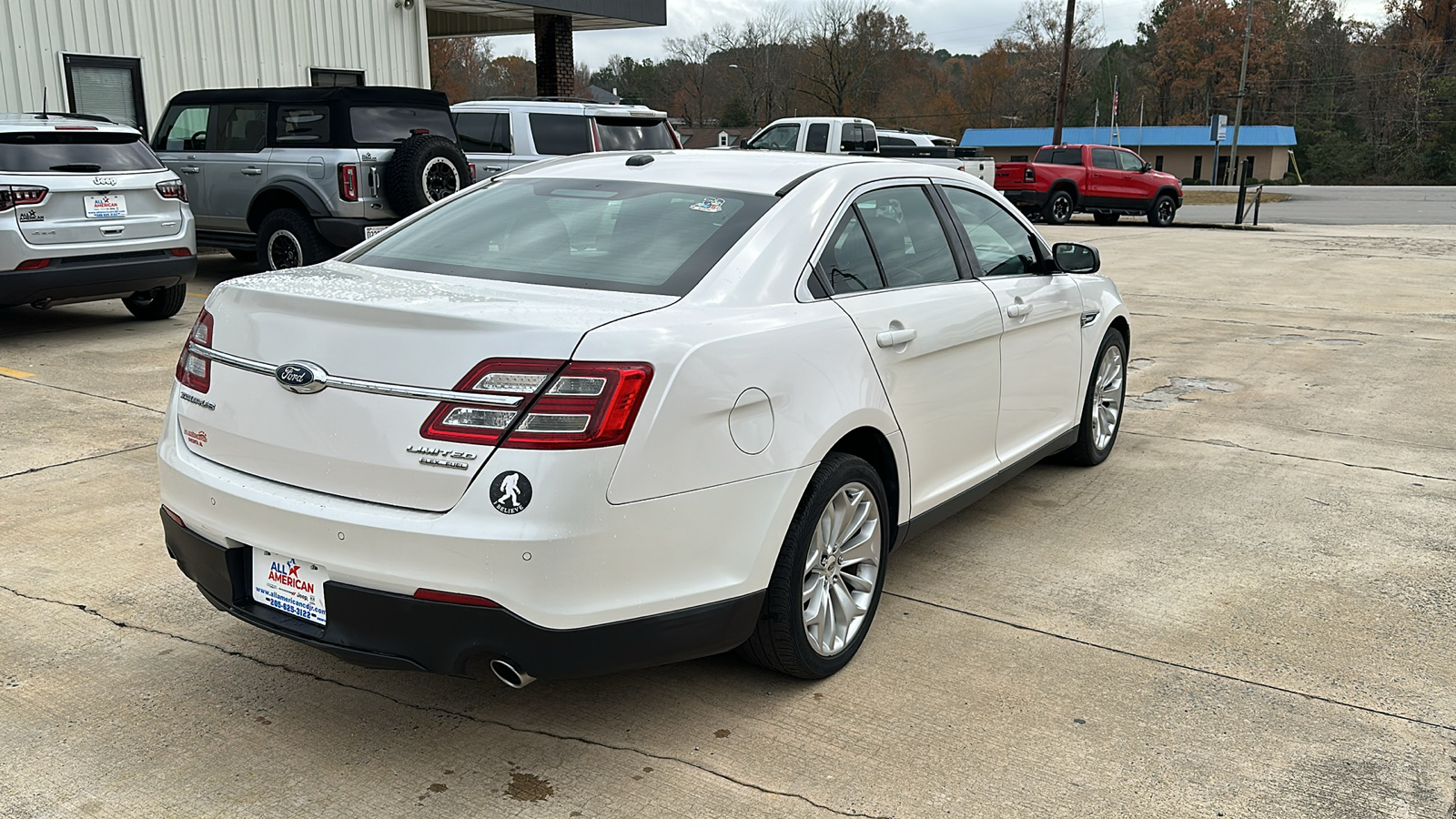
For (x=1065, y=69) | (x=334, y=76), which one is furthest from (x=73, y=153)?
(x=1065, y=69)

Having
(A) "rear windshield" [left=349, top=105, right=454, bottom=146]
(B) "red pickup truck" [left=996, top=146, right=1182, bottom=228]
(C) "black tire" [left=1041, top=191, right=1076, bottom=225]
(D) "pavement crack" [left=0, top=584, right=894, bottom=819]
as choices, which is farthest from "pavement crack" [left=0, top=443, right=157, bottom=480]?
(C) "black tire" [left=1041, top=191, right=1076, bottom=225]

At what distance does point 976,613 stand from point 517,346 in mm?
2118

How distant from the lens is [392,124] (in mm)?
10797

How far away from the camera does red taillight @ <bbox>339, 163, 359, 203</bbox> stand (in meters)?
10.3

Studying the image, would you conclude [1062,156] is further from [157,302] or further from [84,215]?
[84,215]

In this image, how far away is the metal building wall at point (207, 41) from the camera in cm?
1370

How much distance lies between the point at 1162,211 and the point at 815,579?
2479 centimetres

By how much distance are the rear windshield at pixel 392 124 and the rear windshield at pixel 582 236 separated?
23.4 feet

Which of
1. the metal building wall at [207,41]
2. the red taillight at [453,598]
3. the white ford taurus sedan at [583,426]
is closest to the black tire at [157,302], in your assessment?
the metal building wall at [207,41]

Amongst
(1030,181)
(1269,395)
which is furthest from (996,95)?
(1269,395)

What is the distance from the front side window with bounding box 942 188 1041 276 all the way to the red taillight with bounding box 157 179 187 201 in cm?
688

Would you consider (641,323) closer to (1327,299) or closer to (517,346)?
(517,346)

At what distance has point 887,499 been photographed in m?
3.77

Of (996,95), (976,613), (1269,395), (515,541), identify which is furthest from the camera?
(996,95)
